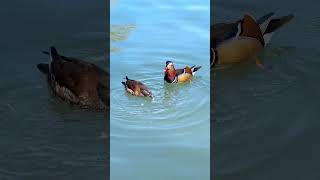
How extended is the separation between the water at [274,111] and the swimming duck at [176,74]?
0.27 metres

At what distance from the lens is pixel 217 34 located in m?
8.02

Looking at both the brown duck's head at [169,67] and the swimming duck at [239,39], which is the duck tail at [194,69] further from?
the brown duck's head at [169,67]

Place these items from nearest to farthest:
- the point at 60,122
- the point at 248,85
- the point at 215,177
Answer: the point at 215,177 → the point at 60,122 → the point at 248,85

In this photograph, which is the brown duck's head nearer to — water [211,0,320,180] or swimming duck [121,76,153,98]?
swimming duck [121,76,153,98]

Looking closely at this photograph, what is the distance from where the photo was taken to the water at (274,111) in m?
6.04

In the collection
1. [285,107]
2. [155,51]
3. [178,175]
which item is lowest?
[178,175]

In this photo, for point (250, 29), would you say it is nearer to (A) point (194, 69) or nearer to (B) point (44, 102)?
(A) point (194, 69)

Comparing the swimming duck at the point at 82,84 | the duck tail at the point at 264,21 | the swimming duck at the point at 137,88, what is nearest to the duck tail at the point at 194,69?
the swimming duck at the point at 137,88

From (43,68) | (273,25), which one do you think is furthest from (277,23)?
(43,68)

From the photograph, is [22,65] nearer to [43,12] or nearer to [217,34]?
[43,12]

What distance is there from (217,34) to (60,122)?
2.22m

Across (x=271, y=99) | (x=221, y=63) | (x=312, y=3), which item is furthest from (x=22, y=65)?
(x=312, y=3)

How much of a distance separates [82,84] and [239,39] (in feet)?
6.66

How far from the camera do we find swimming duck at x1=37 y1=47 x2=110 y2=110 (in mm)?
6789
